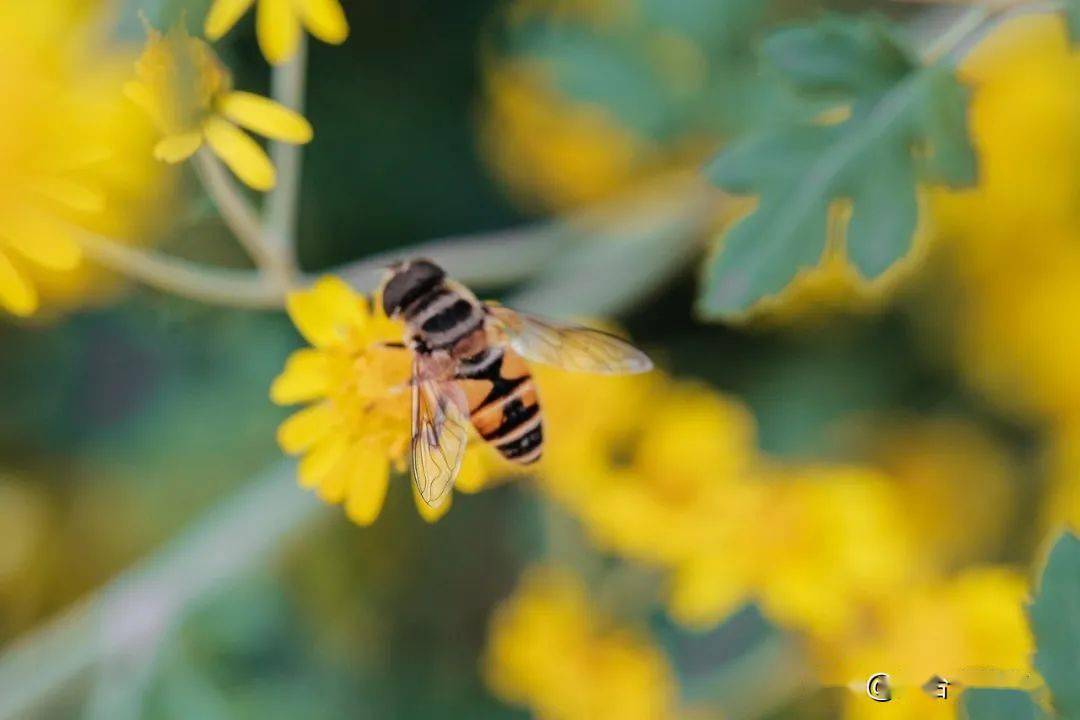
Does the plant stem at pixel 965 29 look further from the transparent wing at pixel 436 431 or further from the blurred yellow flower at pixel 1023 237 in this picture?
the blurred yellow flower at pixel 1023 237

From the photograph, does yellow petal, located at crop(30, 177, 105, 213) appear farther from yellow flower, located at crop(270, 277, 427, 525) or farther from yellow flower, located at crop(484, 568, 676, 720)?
yellow flower, located at crop(484, 568, 676, 720)

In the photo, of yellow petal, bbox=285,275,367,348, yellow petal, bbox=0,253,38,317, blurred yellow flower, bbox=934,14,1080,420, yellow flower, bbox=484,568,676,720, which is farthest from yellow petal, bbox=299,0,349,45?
blurred yellow flower, bbox=934,14,1080,420

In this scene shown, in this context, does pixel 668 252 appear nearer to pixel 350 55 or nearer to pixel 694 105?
pixel 694 105

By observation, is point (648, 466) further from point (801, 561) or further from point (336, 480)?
point (336, 480)

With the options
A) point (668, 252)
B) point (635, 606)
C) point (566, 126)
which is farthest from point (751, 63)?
point (635, 606)

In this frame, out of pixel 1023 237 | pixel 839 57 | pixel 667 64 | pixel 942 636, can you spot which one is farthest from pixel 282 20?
pixel 1023 237

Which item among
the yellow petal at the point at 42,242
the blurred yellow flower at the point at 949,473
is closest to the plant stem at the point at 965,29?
the yellow petal at the point at 42,242
